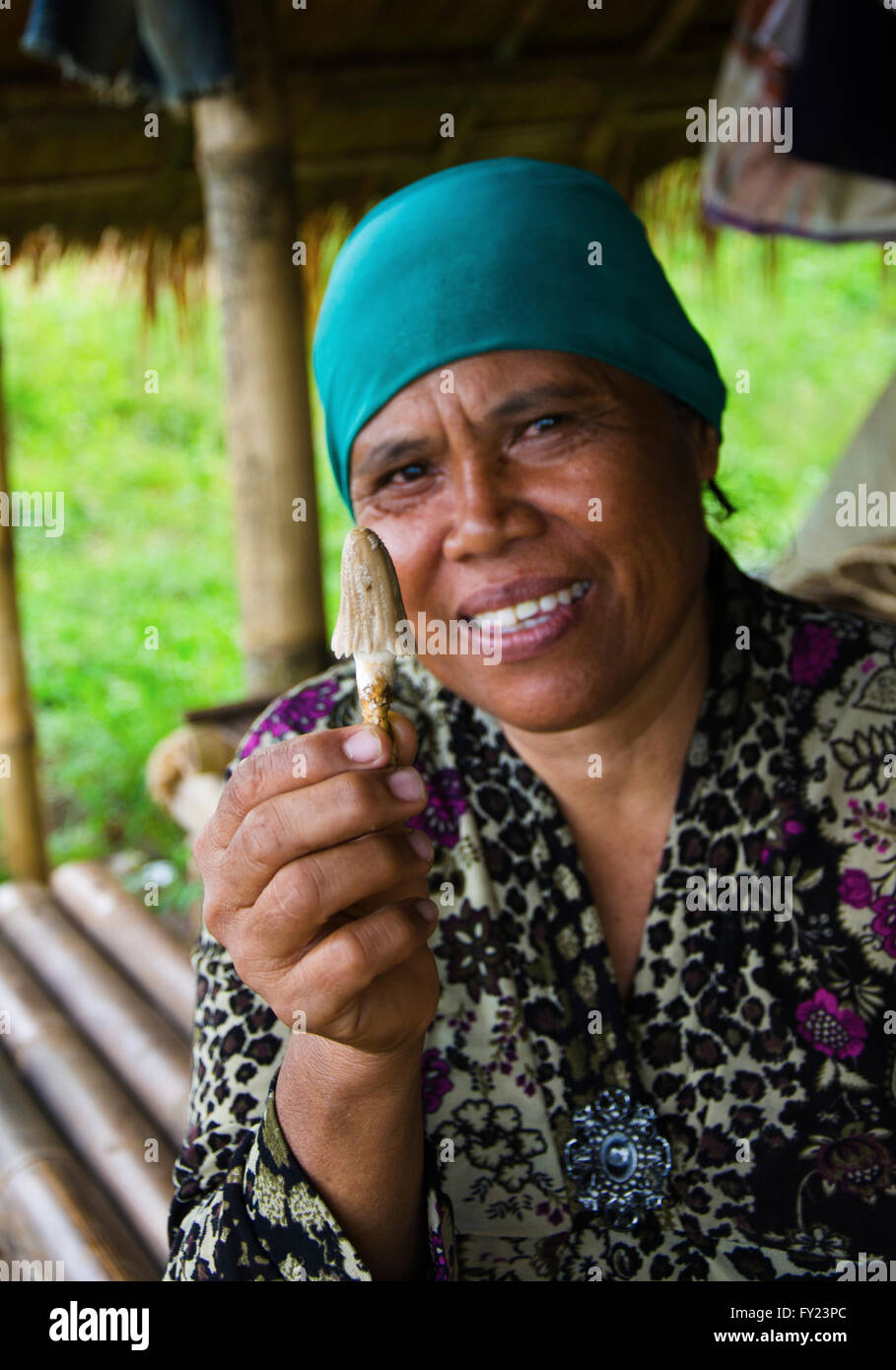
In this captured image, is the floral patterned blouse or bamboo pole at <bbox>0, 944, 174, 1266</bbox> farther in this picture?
bamboo pole at <bbox>0, 944, 174, 1266</bbox>

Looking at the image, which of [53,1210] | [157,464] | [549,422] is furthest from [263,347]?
[157,464]

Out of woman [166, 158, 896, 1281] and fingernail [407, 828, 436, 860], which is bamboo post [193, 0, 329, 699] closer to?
woman [166, 158, 896, 1281]

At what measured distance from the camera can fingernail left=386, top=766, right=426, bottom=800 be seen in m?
1.05

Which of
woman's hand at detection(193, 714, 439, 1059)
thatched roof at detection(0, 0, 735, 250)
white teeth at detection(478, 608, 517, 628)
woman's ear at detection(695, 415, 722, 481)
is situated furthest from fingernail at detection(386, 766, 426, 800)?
thatched roof at detection(0, 0, 735, 250)

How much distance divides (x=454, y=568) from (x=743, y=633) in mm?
565

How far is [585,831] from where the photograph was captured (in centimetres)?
175

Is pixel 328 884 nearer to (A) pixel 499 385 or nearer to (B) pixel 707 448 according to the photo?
(A) pixel 499 385

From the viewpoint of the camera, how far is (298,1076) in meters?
1.24

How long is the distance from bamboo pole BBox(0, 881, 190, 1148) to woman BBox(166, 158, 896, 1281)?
1.05 meters

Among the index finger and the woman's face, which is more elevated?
the woman's face

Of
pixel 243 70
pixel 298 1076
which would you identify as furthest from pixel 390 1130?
pixel 243 70

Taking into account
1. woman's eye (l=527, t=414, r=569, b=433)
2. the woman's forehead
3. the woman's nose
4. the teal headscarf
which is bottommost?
the woman's nose

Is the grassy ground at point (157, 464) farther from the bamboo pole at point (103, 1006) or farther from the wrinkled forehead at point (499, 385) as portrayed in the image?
the wrinkled forehead at point (499, 385)

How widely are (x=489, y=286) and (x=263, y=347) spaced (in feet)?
5.39
